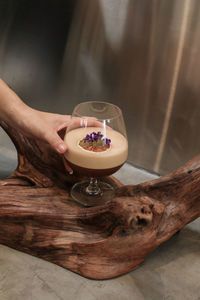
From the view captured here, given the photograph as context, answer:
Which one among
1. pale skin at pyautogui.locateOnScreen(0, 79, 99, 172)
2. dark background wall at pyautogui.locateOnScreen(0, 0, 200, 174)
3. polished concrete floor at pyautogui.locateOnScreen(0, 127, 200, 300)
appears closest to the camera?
polished concrete floor at pyautogui.locateOnScreen(0, 127, 200, 300)

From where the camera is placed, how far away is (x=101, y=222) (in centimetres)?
115

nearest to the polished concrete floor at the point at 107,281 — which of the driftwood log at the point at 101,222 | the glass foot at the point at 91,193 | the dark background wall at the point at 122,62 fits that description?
the driftwood log at the point at 101,222

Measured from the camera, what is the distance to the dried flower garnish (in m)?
1.13

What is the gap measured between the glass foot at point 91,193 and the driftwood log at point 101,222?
1.3 inches

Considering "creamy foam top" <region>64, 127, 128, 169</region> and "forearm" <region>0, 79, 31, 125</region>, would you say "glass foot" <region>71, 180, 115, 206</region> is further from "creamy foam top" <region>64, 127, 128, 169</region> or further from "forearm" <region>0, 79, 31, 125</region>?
"forearm" <region>0, 79, 31, 125</region>

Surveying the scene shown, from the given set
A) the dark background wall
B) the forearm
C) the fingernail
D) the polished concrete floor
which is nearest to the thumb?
the fingernail

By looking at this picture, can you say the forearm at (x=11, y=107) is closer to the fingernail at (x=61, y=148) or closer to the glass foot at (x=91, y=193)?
the fingernail at (x=61, y=148)

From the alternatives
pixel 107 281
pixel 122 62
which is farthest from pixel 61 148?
pixel 122 62

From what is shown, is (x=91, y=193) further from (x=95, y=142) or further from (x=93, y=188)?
(x=95, y=142)

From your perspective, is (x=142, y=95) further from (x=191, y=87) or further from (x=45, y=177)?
(x=45, y=177)

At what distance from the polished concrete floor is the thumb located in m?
0.36

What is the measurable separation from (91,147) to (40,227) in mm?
302

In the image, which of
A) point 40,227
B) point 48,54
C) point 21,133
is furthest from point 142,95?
point 40,227

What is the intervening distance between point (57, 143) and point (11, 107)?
24cm
